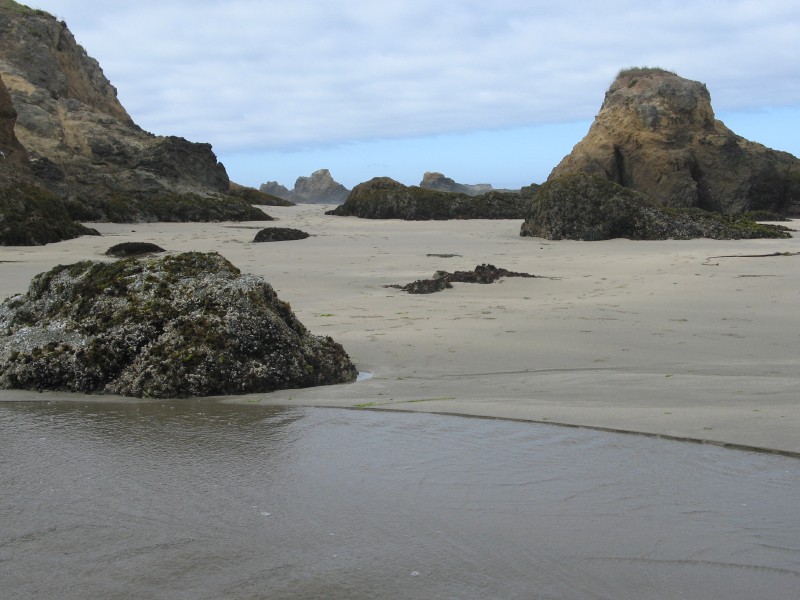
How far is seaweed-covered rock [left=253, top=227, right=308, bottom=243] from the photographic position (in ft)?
43.5

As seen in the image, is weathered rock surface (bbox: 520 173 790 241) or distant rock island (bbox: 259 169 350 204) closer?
weathered rock surface (bbox: 520 173 790 241)

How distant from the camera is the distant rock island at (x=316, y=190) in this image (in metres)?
48.3

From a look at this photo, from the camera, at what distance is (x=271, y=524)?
2611mm

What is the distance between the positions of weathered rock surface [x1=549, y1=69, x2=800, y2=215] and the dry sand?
35.3 ft

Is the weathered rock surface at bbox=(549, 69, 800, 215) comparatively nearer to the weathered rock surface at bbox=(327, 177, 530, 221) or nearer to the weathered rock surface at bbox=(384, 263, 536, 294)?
the weathered rock surface at bbox=(327, 177, 530, 221)

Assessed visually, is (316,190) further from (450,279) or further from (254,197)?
(450,279)

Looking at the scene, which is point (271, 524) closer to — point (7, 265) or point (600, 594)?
point (600, 594)

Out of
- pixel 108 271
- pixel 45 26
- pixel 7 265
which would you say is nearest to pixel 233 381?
pixel 108 271

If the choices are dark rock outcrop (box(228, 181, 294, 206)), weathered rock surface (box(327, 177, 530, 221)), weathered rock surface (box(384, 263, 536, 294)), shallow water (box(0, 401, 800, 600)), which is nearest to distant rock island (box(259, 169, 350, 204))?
dark rock outcrop (box(228, 181, 294, 206))

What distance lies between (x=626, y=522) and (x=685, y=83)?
2402 centimetres

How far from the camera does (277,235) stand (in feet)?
44.2

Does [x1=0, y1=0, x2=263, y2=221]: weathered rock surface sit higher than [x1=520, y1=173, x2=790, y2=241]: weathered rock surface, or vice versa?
[x1=0, y1=0, x2=263, y2=221]: weathered rock surface

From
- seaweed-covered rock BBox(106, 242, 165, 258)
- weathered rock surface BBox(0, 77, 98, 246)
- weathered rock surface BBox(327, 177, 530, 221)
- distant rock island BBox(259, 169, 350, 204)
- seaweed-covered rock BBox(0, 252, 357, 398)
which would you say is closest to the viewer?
seaweed-covered rock BBox(0, 252, 357, 398)

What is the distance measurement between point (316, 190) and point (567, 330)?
1769 inches
